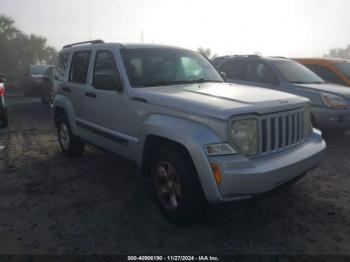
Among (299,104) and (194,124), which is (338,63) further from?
(194,124)

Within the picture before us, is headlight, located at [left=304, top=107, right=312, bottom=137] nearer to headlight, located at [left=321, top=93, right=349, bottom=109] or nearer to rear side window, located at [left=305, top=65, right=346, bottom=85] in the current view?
headlight, located at [left=321, top=93, right=349, bottom=109]

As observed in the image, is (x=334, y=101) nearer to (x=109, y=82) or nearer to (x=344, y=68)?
(x=344, y=68)

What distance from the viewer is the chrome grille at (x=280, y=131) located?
10.0ft

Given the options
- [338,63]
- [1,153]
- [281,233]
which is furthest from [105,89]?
[338,63]

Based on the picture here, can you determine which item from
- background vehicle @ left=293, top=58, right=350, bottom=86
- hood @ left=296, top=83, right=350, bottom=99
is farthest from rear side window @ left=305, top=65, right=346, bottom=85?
hood @ left=296, top=83, right=350, bottom=99

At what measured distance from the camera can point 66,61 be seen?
563cm

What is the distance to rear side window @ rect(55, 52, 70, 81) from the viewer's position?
223 inches

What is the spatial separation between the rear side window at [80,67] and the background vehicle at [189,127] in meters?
0.05

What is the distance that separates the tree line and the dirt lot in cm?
2891

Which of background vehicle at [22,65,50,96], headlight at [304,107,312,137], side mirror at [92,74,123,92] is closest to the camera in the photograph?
headlight at [304,107,312,137]

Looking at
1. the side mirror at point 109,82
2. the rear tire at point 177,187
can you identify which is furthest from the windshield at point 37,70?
the rear tire at point 177,187

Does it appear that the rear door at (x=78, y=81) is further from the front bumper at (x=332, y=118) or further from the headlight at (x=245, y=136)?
the front bumper at (x=332, y=118)

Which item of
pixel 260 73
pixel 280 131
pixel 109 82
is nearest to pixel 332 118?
pixel 260 73

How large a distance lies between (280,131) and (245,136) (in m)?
0.52
